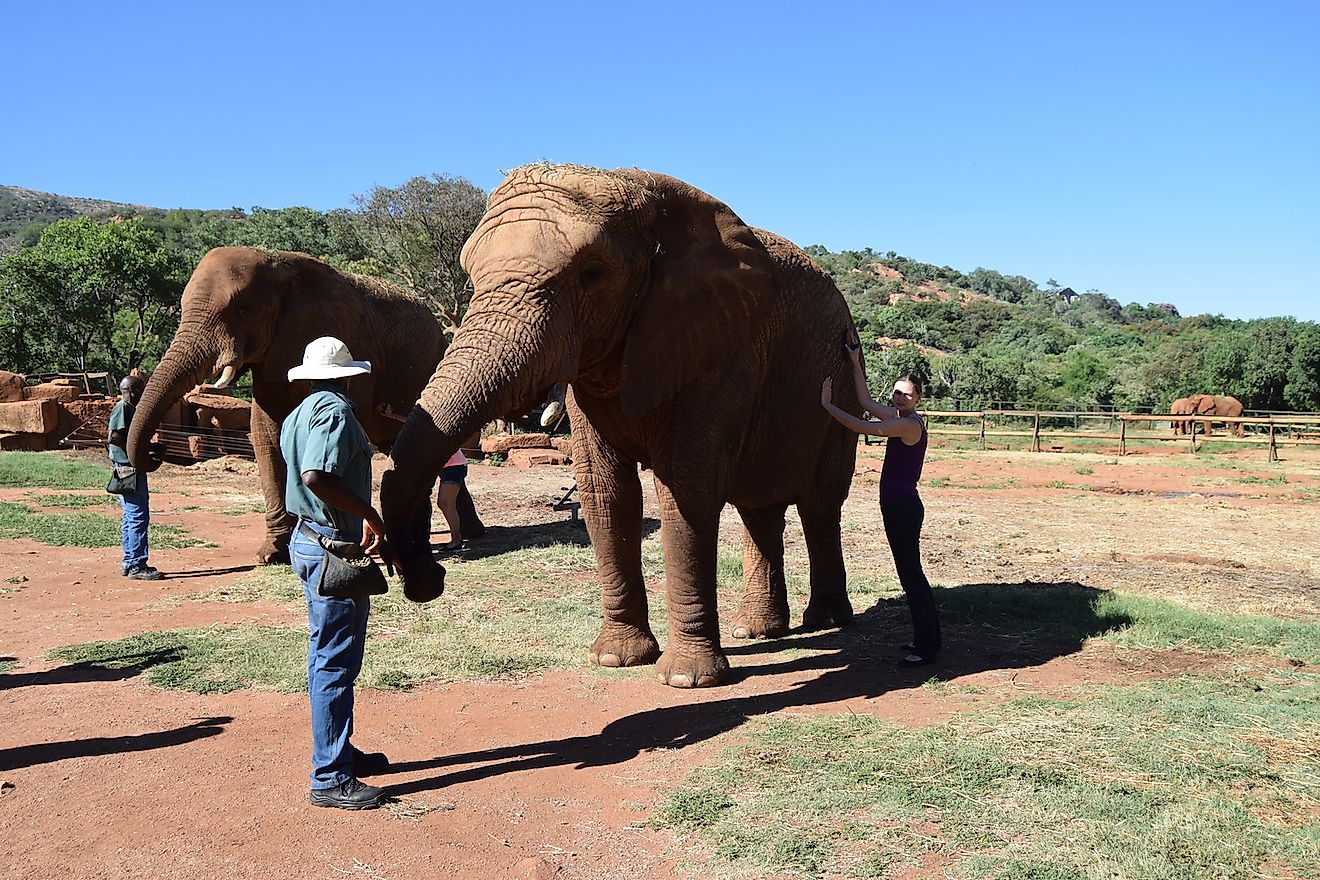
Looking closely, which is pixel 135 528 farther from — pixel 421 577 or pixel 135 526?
pixel 421 577

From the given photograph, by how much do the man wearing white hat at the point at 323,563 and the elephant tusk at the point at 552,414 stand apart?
5.95 ft

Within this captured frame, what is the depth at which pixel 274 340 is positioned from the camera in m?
10.4

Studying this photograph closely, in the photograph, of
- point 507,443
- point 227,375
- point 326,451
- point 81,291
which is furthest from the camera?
point 81,291

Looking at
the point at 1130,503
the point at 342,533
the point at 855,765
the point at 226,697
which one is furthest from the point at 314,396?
the point at 1130,503

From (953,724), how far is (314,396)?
3.83 meters

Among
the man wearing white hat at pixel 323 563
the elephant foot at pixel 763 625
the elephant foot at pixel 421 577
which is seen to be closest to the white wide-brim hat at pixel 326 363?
the man wearing white hat at pixel 323 563

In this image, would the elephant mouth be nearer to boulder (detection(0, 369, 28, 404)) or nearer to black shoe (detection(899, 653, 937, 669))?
black shoe (detection(899, 653, 937, 669))

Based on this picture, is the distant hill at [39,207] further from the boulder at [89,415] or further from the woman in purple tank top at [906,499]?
the woman in purple tank top at [906,499]

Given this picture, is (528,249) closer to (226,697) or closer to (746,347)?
(746,347)

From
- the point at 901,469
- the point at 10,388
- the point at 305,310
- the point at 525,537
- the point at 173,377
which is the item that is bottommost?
the point at 525,537

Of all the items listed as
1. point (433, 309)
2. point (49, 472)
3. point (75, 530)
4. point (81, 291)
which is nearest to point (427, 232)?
point (433, 309)

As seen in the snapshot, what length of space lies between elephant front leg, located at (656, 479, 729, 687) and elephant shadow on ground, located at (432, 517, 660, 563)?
16.3 feet

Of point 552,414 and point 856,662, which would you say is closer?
point 552,414

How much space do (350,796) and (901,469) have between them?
397 centimetres
